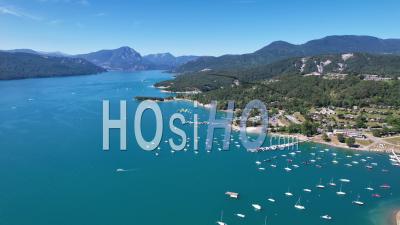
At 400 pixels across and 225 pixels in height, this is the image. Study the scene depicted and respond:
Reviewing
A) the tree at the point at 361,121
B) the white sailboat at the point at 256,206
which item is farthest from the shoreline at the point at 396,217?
the tree at the point at 361,121

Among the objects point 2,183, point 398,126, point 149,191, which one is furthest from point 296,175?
point 2,183

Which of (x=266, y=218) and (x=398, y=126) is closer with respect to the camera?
(x=266, y=218)

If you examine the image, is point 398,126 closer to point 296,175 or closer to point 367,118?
point 367,118

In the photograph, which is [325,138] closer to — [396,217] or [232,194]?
[396,217]

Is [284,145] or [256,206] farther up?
[284,145]

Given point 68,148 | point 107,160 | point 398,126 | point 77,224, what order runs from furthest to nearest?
point 398,126, point 68,148, point 107,160, point 77,224

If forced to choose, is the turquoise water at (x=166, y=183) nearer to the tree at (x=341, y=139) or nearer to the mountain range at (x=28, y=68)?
the tree at (x=341, y=139)

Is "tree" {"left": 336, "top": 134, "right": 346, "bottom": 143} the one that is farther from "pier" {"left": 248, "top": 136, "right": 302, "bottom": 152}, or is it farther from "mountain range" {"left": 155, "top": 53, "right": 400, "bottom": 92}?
"mountain range" {"left": 155, "top": 53, "right": 400, "bottom": 92}

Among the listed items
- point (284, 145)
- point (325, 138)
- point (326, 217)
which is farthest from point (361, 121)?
point (326, 217)

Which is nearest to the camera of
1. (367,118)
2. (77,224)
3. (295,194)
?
(77,224)
